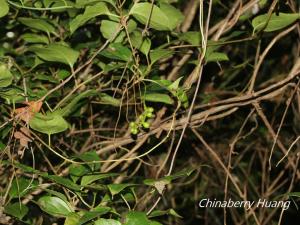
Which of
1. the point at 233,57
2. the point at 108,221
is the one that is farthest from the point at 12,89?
the point at 233,57

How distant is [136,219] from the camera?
2.81 feet

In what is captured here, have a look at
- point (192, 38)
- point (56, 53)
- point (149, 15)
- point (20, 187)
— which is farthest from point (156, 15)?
point (20, 187)

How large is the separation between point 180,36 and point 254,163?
122 centimetres

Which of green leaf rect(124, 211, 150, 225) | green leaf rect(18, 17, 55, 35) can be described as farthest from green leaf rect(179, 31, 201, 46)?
green leaf rect(124, 211, 150, 225)

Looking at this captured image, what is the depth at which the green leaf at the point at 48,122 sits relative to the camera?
926 mm

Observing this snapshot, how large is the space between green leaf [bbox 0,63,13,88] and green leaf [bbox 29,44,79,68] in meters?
0.15

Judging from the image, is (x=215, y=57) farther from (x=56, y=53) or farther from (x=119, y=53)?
(x=56, y=53)

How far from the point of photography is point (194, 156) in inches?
78.9

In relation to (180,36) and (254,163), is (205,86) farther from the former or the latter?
Result: (180,36)

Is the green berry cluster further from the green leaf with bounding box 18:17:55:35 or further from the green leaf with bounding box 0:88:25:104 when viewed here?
the green leaf with bounding box 18:17:55:35

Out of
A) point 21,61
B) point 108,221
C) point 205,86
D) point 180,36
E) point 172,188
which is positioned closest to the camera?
point 108,221

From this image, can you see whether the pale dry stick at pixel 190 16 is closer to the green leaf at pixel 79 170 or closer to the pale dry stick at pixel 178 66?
the pale dry stick at pixel 178 66

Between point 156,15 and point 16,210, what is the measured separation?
512 mm

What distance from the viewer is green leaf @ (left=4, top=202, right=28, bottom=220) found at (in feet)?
3.12
